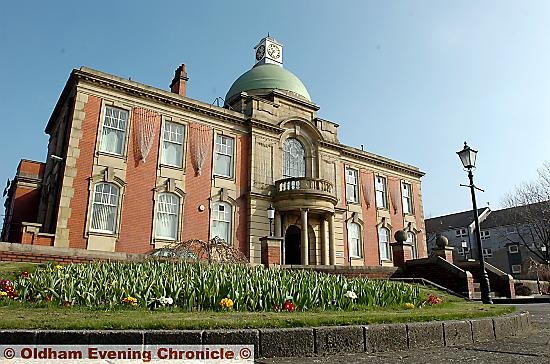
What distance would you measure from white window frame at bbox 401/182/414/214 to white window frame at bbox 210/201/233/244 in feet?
52.1

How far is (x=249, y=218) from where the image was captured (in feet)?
73.9

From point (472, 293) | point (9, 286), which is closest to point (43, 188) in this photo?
point (9, 286)

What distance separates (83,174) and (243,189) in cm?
839

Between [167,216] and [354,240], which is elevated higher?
[167,216]

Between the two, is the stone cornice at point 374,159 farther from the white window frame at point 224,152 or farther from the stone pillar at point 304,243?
the stone pillar at point 304,243

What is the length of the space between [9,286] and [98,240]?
10454mm

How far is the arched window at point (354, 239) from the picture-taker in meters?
27.3

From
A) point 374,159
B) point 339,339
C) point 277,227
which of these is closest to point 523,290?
point 374,159

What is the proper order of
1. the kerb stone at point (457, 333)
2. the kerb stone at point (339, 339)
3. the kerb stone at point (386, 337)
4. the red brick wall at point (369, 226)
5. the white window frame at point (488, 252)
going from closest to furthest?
the kerb stone at point (339, 339) < the kerb stone at point (386, 337) < the kerb stone at point (457, 333) < the red brick wall at point (369, 226) < the white window frame at point (488, 252)

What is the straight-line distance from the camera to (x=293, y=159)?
25891mm

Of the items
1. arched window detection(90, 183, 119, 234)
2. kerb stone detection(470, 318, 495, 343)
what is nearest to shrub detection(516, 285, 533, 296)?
kerb stone detection(470, 318, 495, 343)

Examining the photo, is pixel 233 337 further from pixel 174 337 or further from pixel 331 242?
pixel 331 242

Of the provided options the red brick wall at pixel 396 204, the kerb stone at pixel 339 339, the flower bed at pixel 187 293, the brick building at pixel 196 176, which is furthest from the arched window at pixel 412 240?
the kerb stone at pixel 339 339

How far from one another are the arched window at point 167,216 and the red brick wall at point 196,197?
1.47 ft
